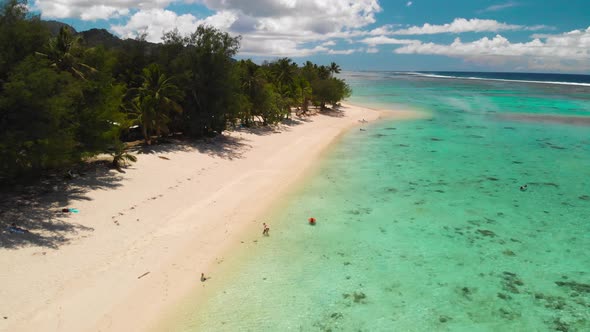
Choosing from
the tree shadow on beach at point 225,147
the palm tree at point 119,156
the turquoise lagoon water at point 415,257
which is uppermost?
the palm tree at point 119,156

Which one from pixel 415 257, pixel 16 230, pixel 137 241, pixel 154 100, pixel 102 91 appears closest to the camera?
pixel 16 230

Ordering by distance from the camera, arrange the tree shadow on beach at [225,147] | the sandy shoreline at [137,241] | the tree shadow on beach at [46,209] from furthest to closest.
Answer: the tree shadow on beach at [225,147] < the tree shadow on beach at [46,209] < the sandy shoreline at [137,241]

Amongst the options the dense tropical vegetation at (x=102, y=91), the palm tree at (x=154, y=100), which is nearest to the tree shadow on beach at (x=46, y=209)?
the dense tropical vegetation at (x=102, y=91)

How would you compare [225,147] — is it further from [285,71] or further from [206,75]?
[285,71]

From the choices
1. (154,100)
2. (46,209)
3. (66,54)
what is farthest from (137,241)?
(154,100)

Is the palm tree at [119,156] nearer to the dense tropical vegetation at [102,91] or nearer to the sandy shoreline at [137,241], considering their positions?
the dense tropical vegetation at [102,91]

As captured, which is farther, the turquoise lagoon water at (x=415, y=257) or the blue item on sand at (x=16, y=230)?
the blue item on sand at (x=16, y=230)

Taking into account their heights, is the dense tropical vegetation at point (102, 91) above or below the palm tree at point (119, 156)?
above
